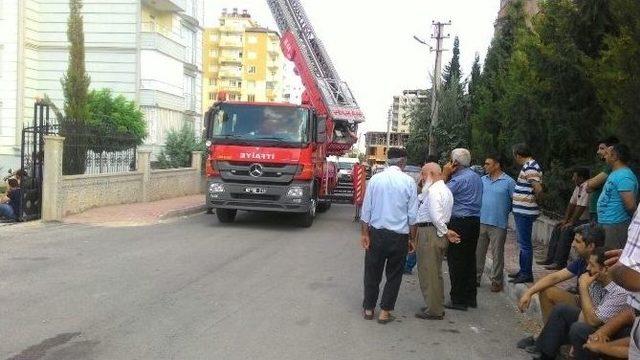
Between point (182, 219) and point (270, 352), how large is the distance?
11.1 metres

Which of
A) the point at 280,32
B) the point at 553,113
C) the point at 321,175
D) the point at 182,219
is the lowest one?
the point at 182,219

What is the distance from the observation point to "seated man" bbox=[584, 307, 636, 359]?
398 centimetres

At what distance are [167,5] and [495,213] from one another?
26223 millimetres

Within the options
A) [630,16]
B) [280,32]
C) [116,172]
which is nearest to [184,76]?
[280,32]

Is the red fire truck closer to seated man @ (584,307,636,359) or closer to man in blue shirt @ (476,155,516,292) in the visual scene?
man in blue shirt @ (476,155,516,292)

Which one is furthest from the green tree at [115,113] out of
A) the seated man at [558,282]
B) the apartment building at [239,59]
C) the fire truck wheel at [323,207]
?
the apartment building at [239,59]

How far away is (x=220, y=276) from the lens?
851 centimetres

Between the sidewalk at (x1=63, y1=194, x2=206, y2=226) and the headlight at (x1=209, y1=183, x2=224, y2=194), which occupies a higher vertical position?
the headlight at (x1=209, y1=183, x2=224, y2=194)

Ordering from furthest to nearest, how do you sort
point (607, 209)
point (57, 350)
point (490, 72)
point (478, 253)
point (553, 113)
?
point (490, 72) → point (553, 113) → point (478, 253) → point (607, 209) → point (57, 350)

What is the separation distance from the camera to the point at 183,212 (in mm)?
16969

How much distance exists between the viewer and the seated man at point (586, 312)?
4422 mm

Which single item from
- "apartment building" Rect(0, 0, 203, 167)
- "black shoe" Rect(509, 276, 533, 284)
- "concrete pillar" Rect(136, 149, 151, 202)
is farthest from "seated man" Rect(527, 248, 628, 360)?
"apartment building" Rect(0, 0, 203, 167)

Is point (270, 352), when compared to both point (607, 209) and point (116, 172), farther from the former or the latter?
point (116, 172)

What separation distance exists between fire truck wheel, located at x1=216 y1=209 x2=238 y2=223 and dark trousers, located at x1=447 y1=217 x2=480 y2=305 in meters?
8.40
